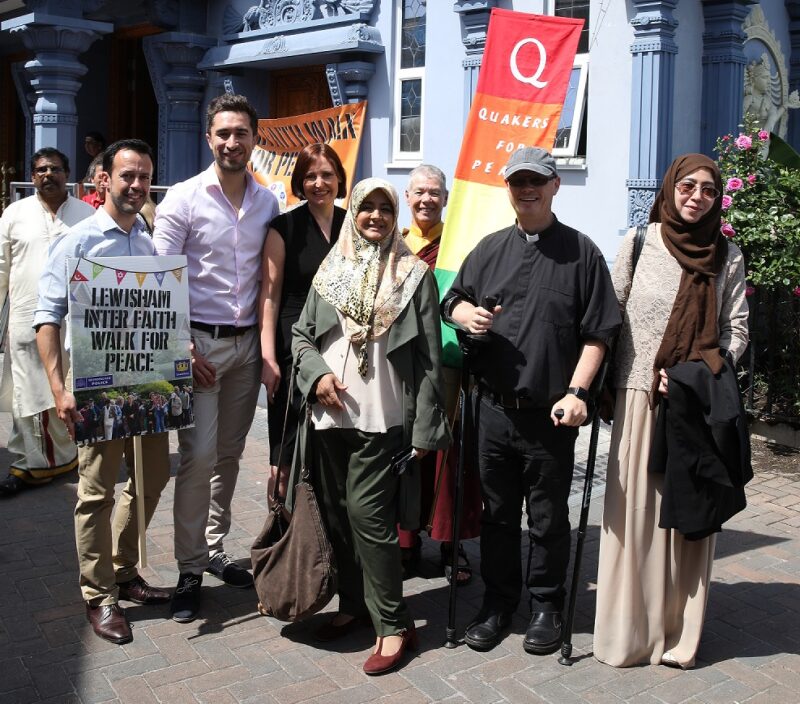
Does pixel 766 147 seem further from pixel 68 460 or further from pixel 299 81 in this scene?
pixel 68 460

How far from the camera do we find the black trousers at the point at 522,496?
4035mm

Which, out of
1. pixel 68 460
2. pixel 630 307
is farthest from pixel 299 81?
pixel 630 307

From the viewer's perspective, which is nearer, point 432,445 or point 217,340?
point 432,445

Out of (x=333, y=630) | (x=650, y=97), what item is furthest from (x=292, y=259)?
(x=650, y=97)

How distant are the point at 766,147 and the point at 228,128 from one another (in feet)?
19.6

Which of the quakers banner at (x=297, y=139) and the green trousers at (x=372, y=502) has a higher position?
the quakers banner at (x=297, y=139)

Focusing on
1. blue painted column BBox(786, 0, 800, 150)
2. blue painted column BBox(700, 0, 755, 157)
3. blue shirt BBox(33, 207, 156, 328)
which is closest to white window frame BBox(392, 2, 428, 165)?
blue painted column BBox(700, 0, 755, 157)

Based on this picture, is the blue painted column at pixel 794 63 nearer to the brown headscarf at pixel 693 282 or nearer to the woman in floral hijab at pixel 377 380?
the brown headscarf at pixel 693 282

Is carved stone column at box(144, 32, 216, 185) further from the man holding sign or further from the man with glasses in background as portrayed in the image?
the man with glasses in background

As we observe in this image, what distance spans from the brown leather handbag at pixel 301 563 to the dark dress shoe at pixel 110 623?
551 millimetres

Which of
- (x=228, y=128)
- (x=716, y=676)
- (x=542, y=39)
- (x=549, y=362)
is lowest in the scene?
(x=716, y=676)

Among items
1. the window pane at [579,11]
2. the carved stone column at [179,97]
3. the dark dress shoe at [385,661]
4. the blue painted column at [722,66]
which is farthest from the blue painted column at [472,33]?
the dark dress shoe at [385,661]

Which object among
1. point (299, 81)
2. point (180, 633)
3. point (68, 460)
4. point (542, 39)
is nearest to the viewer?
point (180, 633)

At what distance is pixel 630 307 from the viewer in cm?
400
